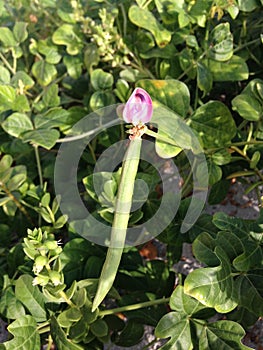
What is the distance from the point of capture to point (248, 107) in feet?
3.23

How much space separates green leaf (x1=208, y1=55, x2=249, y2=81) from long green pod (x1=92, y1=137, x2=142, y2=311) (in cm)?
43

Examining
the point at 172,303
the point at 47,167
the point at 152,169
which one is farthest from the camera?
the point at 47,167

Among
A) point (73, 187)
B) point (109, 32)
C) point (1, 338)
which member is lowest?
point (1, 338)

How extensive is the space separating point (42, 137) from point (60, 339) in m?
0.40

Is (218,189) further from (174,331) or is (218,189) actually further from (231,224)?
(174,331)

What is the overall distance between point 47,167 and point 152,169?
11.1 inches

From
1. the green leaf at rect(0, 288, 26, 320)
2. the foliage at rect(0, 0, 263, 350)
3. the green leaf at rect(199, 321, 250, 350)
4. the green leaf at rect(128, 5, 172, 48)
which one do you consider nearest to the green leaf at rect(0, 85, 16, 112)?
the foliage at rect(0, 0, 263, 350)

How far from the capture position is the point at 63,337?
2.68 feet

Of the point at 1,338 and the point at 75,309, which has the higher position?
the point at 75,309

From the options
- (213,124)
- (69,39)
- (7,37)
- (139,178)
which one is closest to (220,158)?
(213,124)

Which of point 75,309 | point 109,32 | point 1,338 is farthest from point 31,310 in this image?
point 109,32

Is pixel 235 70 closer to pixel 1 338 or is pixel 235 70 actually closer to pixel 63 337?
pixel 63 337

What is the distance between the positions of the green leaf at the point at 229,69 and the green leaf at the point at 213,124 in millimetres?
133

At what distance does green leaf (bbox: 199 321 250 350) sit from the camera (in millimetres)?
770
